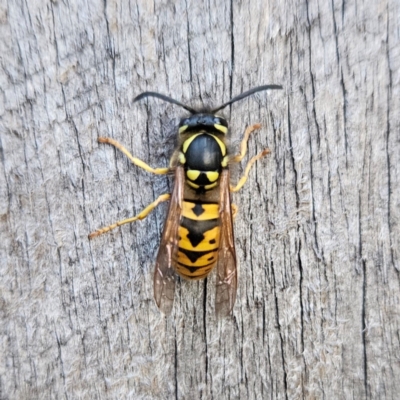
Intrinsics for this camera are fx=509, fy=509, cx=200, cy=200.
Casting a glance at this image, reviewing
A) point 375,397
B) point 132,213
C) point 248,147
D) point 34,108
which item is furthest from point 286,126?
point 375,397

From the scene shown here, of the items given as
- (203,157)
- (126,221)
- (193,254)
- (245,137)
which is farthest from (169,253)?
(245,137)

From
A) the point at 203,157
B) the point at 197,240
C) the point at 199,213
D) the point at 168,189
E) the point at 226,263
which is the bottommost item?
the point at 226,263

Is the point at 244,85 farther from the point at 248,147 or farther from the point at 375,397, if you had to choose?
the point at 375,397

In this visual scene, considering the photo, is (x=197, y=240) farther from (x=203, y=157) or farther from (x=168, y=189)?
(x=203, y=157)

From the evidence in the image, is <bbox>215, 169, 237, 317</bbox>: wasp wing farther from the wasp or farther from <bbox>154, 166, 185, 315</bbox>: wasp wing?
<bbox>154, 166, 185, 315</bbox>: wasp wing

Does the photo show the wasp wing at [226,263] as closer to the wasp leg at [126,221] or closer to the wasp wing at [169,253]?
the wasp wing at [169,253]
